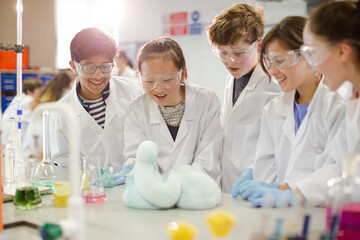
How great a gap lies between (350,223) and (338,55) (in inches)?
23.8

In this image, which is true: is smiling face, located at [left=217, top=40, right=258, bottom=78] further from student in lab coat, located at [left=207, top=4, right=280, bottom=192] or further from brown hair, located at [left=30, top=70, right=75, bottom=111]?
A: brown hair, located at [left=30, top=70, right=75, bottom=111]

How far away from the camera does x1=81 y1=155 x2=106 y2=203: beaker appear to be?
1633mm

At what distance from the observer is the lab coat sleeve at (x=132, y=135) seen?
2.19 metres

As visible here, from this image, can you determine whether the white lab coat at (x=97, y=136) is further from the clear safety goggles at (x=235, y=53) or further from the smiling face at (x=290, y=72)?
the smiling face at (x=290, y=72)

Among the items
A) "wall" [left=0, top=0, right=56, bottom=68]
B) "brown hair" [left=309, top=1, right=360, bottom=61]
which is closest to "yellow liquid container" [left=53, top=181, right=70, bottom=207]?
"brown hair" [left=309, top=1, right=360, bottom=61]

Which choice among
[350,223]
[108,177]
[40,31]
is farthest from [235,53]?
[40,31]

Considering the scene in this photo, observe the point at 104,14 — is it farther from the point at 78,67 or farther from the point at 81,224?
the point at 81,224

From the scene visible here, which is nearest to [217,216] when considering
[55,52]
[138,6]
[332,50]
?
[332,50]

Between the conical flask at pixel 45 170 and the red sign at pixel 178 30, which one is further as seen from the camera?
the red sign at pixel 178 30

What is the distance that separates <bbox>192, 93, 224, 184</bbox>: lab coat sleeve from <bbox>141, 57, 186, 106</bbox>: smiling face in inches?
9.4

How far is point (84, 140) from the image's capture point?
2.52 metres

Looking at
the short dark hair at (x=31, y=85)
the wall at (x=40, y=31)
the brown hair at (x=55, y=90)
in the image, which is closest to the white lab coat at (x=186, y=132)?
the brown hair at (x=55, y=90)

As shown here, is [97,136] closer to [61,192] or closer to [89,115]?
[89,115]

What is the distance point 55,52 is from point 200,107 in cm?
694
